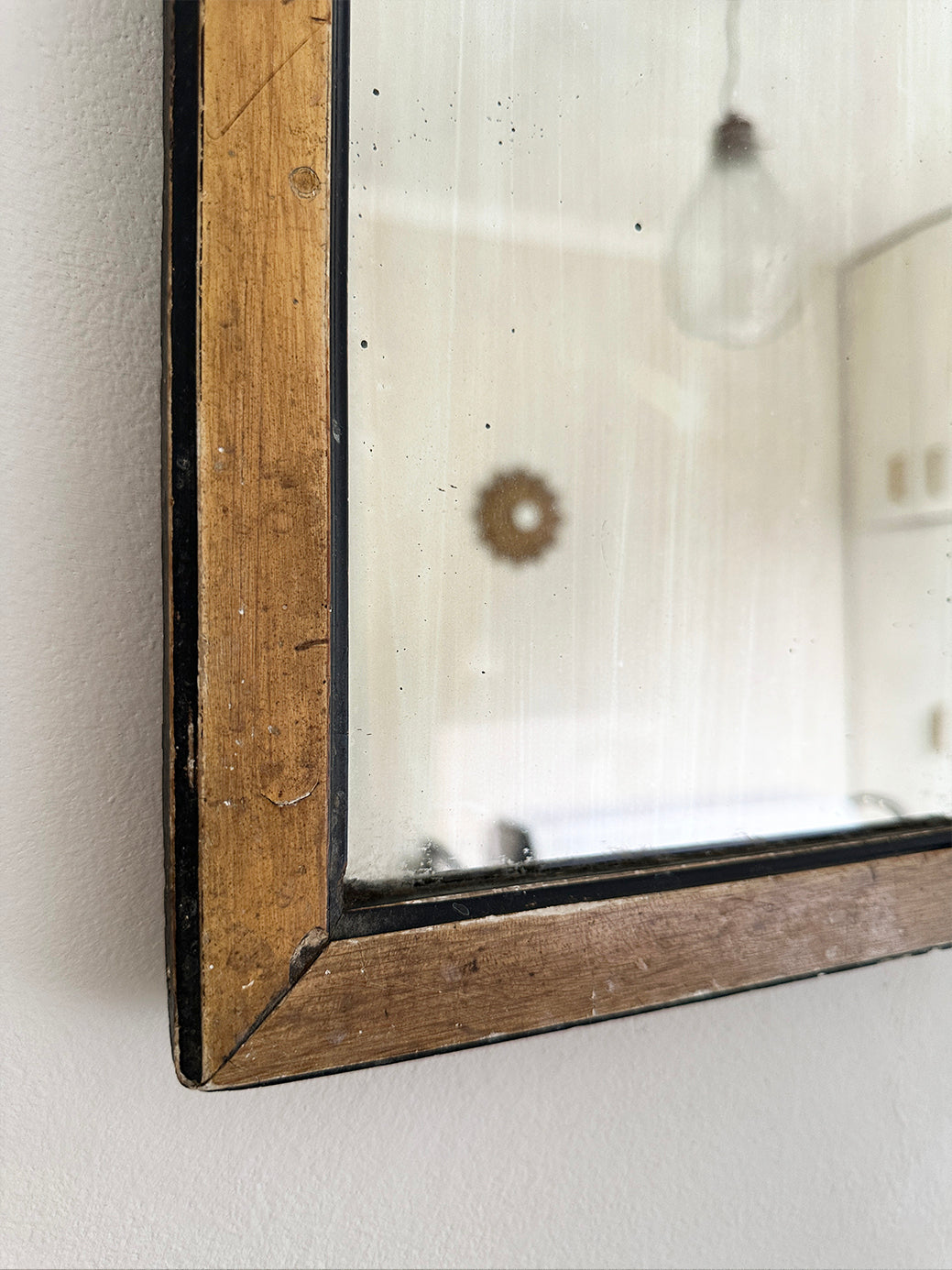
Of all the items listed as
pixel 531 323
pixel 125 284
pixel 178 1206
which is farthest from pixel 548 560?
pixel 178 1206

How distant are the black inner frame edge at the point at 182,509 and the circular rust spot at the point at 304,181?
3 centimetres

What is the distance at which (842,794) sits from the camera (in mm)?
472

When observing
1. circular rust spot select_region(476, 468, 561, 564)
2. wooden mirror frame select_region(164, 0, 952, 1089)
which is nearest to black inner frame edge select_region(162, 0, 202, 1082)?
wooden mirror frame select_region(164, 0, 952, 1089)

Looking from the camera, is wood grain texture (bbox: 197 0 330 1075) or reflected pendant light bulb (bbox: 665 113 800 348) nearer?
wood grain texture (bbox: 197 0 330 1075)

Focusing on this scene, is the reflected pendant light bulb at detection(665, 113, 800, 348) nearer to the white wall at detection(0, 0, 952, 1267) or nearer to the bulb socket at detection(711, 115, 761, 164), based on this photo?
the bulb socket at detection(711, 115, 761, 164)

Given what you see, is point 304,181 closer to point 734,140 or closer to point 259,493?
point 259,493

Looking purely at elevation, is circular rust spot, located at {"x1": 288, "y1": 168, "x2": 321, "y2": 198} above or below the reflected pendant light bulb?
below

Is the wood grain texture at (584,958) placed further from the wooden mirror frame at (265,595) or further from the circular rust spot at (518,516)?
the circular rust spot at (518,516)

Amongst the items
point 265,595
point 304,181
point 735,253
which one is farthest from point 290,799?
point 735,253

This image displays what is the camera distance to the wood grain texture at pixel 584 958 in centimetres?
32

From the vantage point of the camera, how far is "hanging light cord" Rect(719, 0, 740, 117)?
42 cm

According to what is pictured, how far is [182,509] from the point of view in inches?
11.5

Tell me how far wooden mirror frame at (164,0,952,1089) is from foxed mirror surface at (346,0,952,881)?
0.03 m

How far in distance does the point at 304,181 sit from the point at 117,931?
30 centimetres
